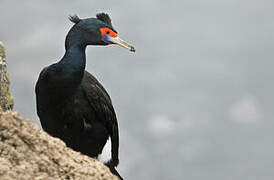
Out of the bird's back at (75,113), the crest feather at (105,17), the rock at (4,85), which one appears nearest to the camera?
the rock at (4,85)

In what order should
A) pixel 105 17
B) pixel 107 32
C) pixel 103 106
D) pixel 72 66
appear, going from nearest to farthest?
1. pixel 72 66
2. pixel 107 32
3. pixel 103 106
4. pixel 105 17

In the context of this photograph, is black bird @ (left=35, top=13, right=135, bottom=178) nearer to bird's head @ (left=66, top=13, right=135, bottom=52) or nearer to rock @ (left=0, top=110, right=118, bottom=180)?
bird's head @ (left=66, top=13, right=135, bottom=52)

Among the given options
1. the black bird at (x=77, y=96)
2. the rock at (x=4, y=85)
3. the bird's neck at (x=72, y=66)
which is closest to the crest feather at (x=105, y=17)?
the black bird at (x=77, y=96)

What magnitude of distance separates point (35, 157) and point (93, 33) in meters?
4.43

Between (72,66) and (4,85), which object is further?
(72,66)

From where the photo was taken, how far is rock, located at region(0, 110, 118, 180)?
3080mm

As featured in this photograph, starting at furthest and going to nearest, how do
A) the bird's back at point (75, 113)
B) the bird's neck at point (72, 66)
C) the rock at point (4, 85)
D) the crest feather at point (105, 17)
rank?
1. the crest feather at point (105, 17)
2. the bird's back at point (75, 113)
3. the bird's neck at point (72, 66)
4. the rock at point (4, 85)

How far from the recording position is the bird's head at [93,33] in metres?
7.28

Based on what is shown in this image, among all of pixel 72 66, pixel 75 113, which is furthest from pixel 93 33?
pixel 75 113

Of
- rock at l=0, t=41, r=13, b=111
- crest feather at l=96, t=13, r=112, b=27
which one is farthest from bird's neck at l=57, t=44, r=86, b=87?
rock at l=0, t=41, r=13, b=111

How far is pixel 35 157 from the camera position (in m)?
3.21

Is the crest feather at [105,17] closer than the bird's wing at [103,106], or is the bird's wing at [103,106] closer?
the bird's wing at [103,106]

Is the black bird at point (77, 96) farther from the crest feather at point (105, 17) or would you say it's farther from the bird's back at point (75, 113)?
the crest feather at point (105, 17)

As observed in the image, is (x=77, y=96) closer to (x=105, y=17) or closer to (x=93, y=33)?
(x=93, y=33)
